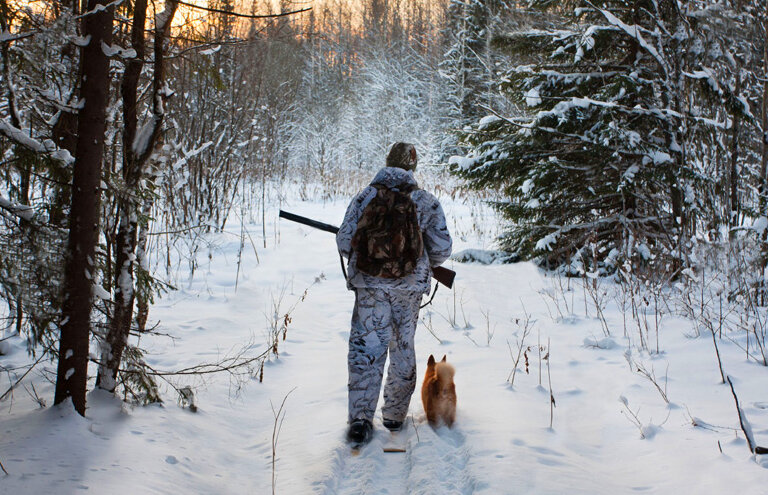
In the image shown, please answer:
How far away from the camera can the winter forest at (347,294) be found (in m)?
2.36

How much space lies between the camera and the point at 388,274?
2930 mm

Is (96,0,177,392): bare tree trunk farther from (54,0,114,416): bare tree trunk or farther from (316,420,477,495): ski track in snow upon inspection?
(316,420,477,495): ski track in snow

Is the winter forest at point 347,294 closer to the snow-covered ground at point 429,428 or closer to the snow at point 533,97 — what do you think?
the snow-covered ground at point 429,428

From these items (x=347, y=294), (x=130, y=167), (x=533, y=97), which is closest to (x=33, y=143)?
(x=130, y=167)

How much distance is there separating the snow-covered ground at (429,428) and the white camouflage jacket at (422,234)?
914 millimetres

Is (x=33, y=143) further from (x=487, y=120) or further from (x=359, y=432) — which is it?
(x=487, y=120)

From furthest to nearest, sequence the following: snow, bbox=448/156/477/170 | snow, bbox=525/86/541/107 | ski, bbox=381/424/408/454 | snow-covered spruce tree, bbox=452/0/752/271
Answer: snow, bbox=448/156/477/170 → snow, bbox=525/86/541/107 → snow-covered spruce tree, bbox=452/0/752/271 → ski, bbox=381/424/408/454

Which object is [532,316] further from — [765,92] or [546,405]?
[765,92]

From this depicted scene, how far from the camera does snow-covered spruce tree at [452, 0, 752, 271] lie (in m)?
6.03

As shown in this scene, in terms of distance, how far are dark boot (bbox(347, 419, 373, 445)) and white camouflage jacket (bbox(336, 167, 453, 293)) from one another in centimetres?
79

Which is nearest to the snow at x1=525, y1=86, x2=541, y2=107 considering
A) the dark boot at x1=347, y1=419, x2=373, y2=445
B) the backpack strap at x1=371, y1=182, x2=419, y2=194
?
the backpack strap at x1=371, y1=182, x2=419, y2=194

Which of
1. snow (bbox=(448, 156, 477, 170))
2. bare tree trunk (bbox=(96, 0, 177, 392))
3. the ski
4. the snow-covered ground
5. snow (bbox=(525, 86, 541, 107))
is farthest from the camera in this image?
snow (bbox=(448, 156, 477, 170))

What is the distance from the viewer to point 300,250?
919 cm

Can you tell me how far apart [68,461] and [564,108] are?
5783mm
